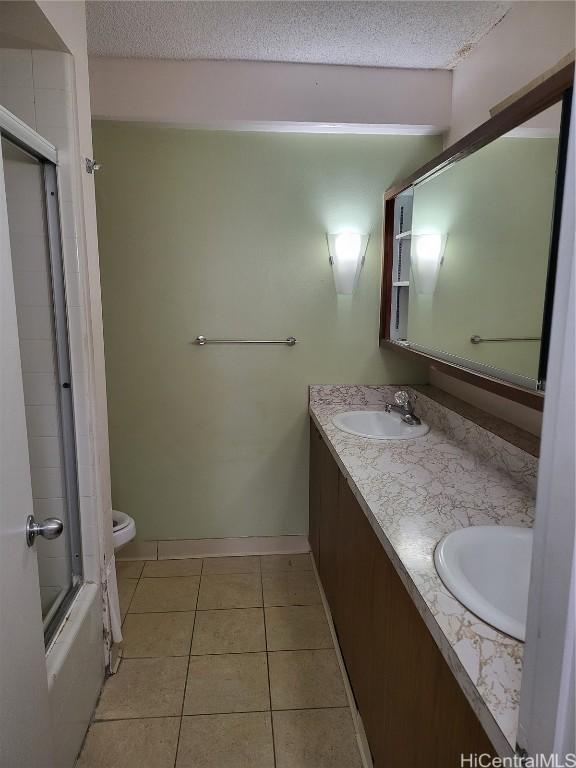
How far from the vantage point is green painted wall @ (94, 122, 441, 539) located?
2436 millimetres

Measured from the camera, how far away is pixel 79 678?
5.16ft

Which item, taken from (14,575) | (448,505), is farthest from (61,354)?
(448,505)

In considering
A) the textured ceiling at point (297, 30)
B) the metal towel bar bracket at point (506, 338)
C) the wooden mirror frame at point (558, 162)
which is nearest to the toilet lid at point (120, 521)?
the wooden mirror frame at point (558, 162)

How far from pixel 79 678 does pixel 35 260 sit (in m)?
1.35

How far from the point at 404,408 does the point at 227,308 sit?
3.39 feet

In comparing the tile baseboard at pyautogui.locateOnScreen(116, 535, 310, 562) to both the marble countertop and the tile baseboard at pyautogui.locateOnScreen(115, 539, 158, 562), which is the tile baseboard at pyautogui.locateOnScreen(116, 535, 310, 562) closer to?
the tile baseboard at pyautogui.locateOnScreen(115, 539, 158, 562)

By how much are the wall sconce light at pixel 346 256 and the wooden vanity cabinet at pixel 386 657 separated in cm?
87

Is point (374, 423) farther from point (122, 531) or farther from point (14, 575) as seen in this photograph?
point (14, 575)

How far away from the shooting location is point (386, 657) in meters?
1.30

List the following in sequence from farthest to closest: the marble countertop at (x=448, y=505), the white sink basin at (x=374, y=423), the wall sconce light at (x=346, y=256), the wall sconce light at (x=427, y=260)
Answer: the wall sconce light at (x=346, y=256) < the white sink basin at (x=374, y=423) < the wall sconce light at (x=427, y=260) < the marble countertop at (x=448, y=505)

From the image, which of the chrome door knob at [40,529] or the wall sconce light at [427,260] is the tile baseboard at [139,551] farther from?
the wall sconce light at [427,260]

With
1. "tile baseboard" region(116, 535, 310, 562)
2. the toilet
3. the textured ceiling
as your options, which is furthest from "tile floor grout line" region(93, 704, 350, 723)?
the textured ceiling

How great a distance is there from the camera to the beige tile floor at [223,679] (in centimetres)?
160

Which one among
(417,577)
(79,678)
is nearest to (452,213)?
(417,577)
